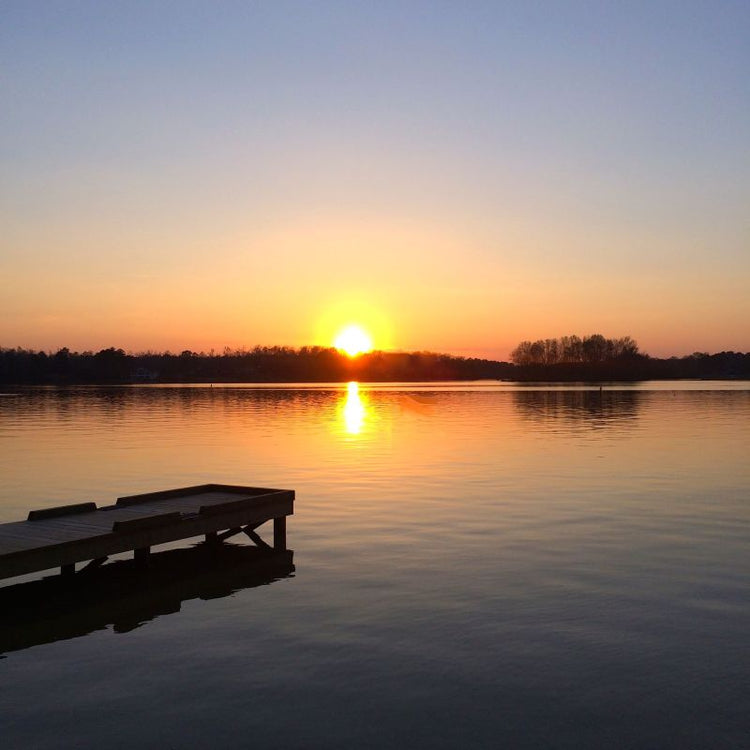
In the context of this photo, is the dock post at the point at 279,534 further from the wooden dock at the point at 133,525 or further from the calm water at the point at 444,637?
the calm water at the point at 444,637

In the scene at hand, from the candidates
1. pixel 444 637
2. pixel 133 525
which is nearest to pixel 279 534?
pixel 133 525

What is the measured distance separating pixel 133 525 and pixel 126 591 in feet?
4.67

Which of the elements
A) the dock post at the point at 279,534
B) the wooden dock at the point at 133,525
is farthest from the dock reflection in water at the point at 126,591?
the wooden dock at the point at 133,525

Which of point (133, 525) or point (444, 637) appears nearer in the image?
point (444, 637)

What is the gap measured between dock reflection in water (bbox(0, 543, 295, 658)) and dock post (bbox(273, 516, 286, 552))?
33cm

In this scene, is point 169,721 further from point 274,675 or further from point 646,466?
point 646,466

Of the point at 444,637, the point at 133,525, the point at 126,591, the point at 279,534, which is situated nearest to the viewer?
the point at 444,637

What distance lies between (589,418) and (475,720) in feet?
216

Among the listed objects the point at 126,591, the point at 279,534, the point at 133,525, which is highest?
the point at 133,525

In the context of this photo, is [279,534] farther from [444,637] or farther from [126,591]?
[444,637]

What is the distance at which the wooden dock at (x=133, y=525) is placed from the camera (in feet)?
52.0

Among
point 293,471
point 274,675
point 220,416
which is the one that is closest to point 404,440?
point 293,471

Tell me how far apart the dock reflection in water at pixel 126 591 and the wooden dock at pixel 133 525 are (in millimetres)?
503

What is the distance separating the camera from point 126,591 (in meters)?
17.5
